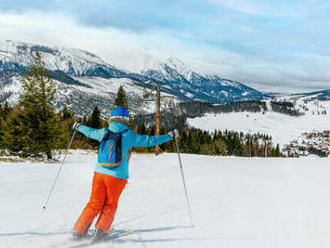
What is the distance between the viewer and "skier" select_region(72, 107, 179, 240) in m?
4.40

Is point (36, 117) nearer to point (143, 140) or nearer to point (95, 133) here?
point (95, 133)

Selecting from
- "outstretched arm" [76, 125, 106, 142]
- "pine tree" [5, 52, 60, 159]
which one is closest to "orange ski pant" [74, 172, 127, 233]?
"outstretched arm" [76, 125, 106, 142]

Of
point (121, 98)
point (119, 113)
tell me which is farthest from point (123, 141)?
point (121, 98)

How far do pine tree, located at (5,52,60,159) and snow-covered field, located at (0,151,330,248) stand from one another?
8.26m

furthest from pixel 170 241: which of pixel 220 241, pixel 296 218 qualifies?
pixel 296 218

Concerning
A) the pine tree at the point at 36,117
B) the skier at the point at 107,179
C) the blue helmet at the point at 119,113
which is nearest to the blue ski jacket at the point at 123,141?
the skier at the point at 107,179

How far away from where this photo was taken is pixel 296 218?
5.89m

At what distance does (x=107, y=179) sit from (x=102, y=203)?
0.43 meters

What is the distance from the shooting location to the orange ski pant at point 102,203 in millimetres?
4387

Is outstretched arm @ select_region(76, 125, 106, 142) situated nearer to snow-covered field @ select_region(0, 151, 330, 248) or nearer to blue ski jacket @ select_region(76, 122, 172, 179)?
blue ski jacket @ select_region(76, 122, 172, 179)

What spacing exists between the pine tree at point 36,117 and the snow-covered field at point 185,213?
8262 mm

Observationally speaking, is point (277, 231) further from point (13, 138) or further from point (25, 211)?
point (13, 138)

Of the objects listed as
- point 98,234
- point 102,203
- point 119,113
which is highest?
point 119,113

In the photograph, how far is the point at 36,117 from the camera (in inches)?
771
